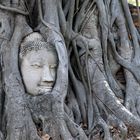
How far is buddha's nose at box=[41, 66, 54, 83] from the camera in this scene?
14.2 feet

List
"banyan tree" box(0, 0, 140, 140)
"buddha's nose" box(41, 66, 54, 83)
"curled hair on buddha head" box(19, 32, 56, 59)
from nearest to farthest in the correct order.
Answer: "banyan tree" box(0, 0, 140, 140) < "buddha's nose" box(41, 66, 54, 83) < "curled hair on buddha head" box(19, 32, 56, 59)

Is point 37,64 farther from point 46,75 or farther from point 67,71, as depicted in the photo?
point 67,71

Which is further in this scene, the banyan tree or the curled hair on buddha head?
the curled hair on buddha head

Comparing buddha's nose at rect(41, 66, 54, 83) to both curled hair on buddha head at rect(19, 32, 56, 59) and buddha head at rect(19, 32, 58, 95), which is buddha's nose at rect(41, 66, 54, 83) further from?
curled hair on buddha head at rect(19, 32, 56, 59)

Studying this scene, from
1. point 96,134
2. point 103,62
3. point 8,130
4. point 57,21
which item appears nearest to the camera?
point 8,130

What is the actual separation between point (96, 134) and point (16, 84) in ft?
3.05

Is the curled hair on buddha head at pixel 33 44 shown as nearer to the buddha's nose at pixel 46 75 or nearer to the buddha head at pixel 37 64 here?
the buddha head at pixel 37 64

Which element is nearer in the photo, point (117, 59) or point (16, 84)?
point (16, 84)

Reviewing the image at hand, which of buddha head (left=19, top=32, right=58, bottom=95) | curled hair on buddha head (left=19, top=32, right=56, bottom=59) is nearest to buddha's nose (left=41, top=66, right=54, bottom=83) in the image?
buddha head (left=19, top=32, right=58, bottom=95)

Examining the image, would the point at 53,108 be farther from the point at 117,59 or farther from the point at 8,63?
the point at 117,59

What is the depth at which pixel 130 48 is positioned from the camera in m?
5.53

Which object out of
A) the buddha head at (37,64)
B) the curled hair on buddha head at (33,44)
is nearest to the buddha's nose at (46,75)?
the buddha head at (37,64)

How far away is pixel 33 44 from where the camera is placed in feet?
14.7

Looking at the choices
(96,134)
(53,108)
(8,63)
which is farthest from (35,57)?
(96,134)
